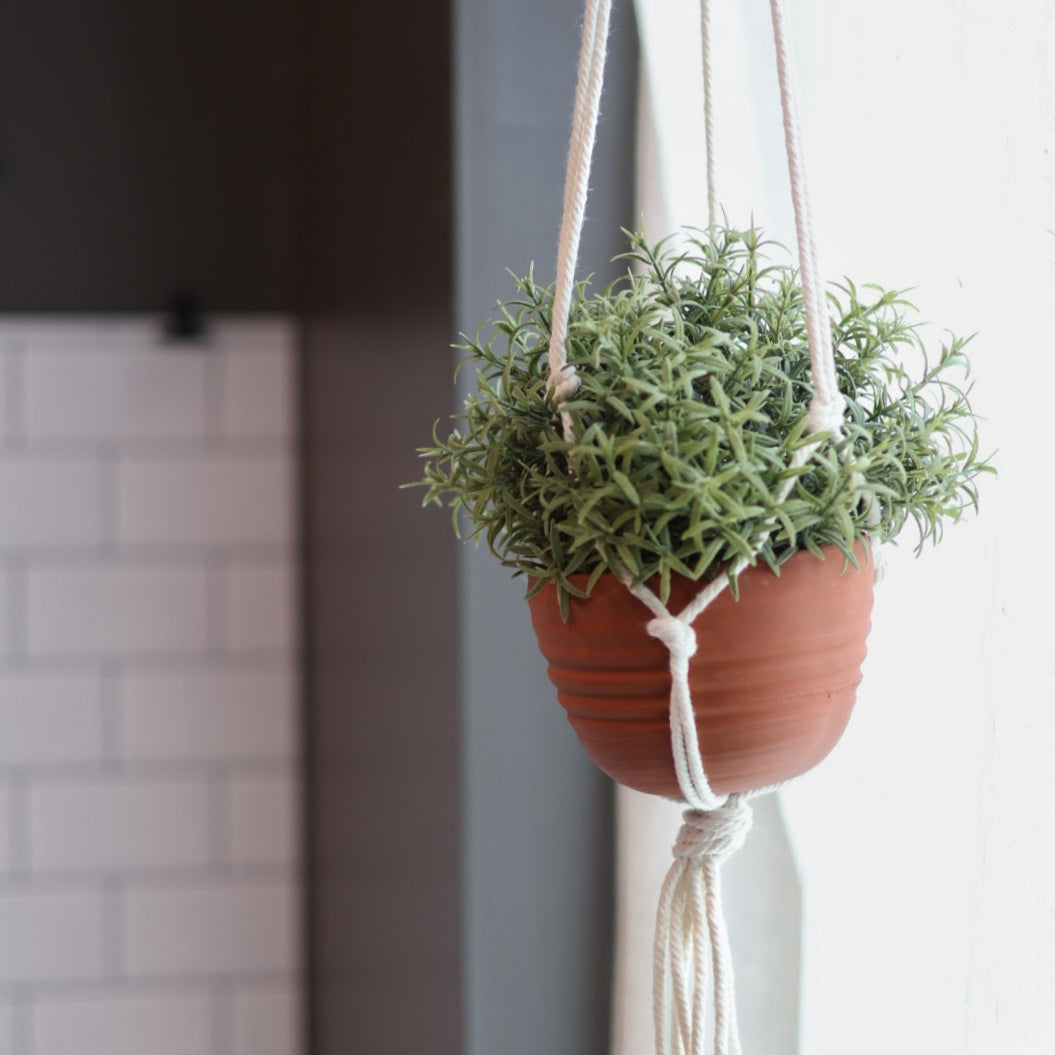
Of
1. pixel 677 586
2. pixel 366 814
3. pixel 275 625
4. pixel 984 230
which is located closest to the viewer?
pixel 677 586

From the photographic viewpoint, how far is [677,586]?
403 millimetres

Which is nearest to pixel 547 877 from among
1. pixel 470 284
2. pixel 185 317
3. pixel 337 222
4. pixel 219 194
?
pixel 470 284

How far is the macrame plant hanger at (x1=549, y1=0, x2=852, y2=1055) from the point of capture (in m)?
0.39

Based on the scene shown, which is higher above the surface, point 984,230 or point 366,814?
point 984,230

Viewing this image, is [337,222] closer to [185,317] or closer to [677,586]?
[185,317]

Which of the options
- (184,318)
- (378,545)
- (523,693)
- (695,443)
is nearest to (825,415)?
(695,443)

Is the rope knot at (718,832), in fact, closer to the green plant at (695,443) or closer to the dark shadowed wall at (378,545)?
the green plant at (695,443)

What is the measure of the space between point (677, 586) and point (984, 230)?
9.8 inches

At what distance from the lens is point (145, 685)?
1596 mm

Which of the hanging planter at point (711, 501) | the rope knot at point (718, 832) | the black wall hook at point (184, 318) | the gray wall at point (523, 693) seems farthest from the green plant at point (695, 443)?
the black wall hook at point (184, 318)

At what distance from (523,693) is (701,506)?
1.45ft

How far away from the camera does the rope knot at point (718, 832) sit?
449 millimetres

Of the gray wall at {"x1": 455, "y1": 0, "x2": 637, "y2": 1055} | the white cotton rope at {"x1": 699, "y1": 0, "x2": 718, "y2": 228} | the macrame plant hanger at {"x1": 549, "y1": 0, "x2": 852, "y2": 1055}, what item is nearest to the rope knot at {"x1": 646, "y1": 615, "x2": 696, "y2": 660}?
the macrame plant hanger at {"x1": 549, "y1": 0, "x2": 852, "y2": 1055}

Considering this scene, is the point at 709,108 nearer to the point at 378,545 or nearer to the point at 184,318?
the point at 378,545
